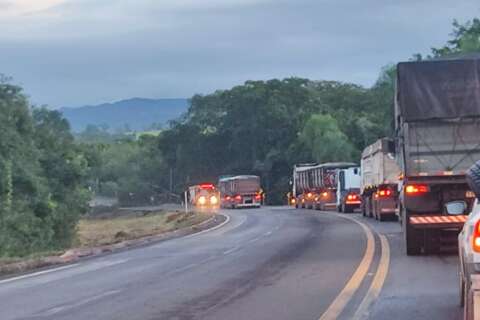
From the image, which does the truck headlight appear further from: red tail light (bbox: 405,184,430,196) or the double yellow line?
red tail light (bbox: 405,184,430,196)

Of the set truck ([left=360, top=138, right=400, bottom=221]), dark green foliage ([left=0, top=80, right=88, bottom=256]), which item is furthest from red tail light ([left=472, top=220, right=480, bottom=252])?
dark green foliage ([left=0, top=80, right=88, bottom=256])

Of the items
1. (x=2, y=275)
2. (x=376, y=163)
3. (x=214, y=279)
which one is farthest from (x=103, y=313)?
(x=376, y=163)

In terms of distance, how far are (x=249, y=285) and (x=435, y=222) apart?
223 inches

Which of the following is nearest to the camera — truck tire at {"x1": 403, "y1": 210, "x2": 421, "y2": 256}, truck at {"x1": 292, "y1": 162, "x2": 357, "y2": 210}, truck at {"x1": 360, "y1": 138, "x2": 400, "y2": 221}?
truck tire at {"x1": 403, "y1": 210, "x2": 421, "y2": 256}

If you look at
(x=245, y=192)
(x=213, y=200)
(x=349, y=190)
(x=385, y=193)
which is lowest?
(x=213, y=200)

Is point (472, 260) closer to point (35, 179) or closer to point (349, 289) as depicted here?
point (349, 289)

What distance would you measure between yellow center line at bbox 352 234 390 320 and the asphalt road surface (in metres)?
0.01

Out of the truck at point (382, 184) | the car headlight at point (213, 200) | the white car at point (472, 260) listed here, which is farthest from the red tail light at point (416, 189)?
the car headlight at point (213, 200)

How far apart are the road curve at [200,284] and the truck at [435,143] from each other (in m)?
1.59

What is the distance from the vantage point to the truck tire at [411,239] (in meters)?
21.3

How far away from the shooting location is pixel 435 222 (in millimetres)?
21109

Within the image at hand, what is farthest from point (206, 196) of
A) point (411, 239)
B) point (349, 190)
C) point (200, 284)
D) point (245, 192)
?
point (200, 284)

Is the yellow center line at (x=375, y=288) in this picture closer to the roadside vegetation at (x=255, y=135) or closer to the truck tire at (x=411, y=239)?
the truck tire at (x=411, y=239)

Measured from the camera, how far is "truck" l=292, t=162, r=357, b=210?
201 ft
